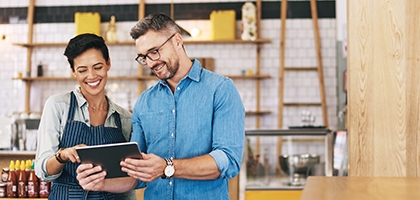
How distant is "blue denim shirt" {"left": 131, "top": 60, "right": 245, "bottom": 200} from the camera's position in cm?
247

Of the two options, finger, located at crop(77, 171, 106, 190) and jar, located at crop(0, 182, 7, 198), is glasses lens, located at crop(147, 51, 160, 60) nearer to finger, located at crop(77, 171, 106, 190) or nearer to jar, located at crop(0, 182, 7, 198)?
finger, located at crop(77, 171, 106, 190)

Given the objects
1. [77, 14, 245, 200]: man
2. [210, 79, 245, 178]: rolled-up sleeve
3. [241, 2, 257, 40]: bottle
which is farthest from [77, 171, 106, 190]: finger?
[241, 2, 257, 40]: bottle

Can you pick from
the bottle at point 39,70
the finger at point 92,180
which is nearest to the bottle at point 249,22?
the bottle at point 39,70

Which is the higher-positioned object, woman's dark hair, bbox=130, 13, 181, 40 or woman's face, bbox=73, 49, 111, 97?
woman's dark hair, bbox=130, 13, 181, 40

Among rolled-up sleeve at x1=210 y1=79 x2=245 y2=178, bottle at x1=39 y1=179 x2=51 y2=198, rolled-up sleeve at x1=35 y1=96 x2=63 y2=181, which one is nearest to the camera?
rolled-up sleeve at x1=210 y1=79 x2=245 y2=178

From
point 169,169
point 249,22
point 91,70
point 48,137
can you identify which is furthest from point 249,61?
point 169,169

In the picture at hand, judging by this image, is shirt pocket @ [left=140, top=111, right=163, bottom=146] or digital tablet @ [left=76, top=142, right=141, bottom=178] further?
shirt pocket @ [left=140, top=111, right=163, bottom=146]

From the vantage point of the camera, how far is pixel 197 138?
2.50 m

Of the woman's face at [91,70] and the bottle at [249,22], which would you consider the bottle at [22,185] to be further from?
the bottle at [249,22]

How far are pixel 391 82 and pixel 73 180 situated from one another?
1.62m

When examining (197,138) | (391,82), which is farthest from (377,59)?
(197,138)

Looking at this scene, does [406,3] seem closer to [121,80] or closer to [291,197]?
[291,197]

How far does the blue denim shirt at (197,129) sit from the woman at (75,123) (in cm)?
36

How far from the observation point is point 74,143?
2768 millimetres
